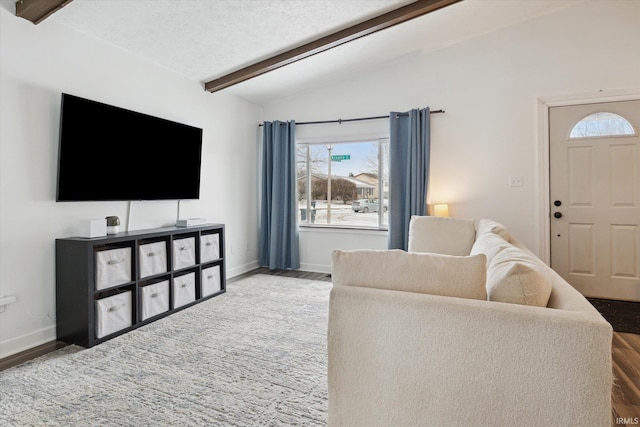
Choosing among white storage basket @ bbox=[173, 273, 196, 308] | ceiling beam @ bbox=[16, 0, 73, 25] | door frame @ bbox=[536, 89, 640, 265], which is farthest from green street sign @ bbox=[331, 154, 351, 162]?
ceiling beam @ bbox=[16, 0, 73, 25]

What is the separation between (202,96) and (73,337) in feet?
9.31

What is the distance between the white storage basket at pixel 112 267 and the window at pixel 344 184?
2673mm

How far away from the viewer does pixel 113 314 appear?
255 cm

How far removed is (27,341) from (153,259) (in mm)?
983

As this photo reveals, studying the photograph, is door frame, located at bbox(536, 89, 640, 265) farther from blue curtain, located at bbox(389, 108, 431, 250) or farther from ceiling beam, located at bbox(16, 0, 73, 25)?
ceiling beam, located at bbox(16, 0, 73, 25)

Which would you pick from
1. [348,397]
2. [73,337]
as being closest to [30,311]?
[73,337]

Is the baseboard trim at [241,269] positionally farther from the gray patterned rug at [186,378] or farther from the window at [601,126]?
the window at [601,126]

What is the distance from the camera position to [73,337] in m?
2.46

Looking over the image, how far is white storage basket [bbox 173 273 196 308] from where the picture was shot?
10.3 ft

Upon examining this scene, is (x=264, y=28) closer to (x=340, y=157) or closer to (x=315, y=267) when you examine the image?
(x=340, y=157)

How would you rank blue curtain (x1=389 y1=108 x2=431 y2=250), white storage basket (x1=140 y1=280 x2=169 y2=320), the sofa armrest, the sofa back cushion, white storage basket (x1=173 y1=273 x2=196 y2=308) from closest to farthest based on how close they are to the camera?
the sofa armrest, white storage basket (x1=140 y1=280 x2=169 y2=320), the sofa back cushion, white storage basket (x1=173 y1=273 x2=196 y2=308), blue curtain (x1=389 y1=108 x2=431 y2=250)

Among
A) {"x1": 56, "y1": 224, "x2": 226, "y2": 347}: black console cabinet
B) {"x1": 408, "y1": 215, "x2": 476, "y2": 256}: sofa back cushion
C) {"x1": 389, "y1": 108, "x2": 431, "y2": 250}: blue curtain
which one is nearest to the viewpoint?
{"x1": 56, "y1": 224, "x2": 226, "y2": 347}: black console cabinet

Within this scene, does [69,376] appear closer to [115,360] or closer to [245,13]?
[115,360]

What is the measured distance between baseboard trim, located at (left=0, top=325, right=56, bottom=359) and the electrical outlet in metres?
4.68
